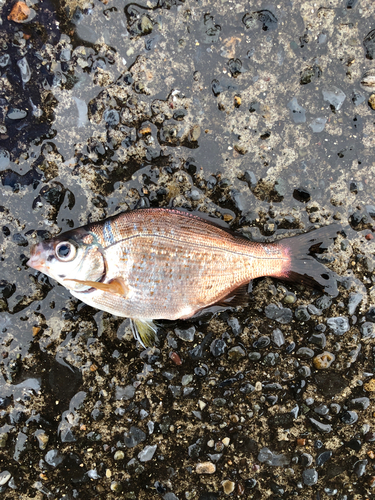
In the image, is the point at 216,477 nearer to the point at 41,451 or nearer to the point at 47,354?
the point at 41,451

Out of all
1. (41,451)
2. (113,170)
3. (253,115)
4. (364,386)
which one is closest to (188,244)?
(113,170)

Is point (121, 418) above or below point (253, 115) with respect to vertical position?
below

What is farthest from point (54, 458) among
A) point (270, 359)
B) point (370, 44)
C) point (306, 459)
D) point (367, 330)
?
point (370, 44)

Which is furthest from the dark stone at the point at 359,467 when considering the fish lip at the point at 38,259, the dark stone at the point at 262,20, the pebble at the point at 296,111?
the dark stone at the point at 262,20

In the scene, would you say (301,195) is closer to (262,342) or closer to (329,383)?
(262,342)

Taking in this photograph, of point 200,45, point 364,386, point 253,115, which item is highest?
point 200,45

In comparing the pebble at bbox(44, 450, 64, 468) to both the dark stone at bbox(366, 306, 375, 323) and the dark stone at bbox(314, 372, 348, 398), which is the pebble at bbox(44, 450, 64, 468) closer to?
the dark stone at bbox(314, 372, 348, 398)
